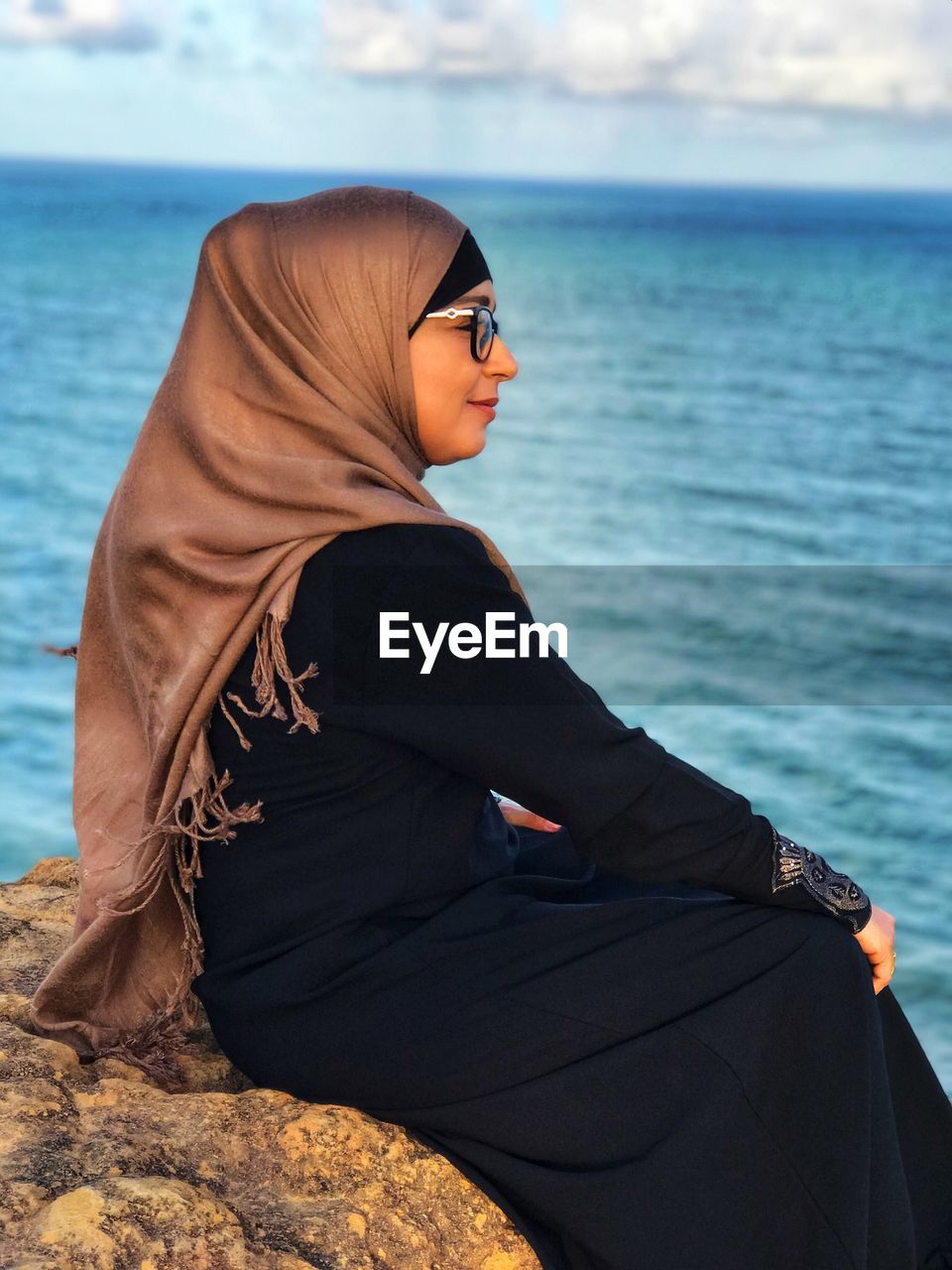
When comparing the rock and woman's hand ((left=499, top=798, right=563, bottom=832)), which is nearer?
the rock

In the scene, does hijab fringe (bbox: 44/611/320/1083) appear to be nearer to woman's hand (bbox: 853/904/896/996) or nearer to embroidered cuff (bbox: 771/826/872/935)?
embroidered cuff (bbox: 771/826/872/935)

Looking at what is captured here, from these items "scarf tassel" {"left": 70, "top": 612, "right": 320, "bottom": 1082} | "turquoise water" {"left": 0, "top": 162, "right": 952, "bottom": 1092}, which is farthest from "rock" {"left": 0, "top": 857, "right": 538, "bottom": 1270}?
"turquoise water" {"left": 0, "top": 162, "right": 952, "bottom": 1092}

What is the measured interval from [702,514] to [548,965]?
1179cm

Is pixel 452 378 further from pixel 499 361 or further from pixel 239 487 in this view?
pixel 239 487

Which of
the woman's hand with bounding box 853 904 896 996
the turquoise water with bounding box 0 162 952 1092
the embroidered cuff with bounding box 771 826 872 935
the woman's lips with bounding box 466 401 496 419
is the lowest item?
the turquoise water with bounding box 0 162 952 1092

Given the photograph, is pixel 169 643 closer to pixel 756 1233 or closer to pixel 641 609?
pixel 756 1233

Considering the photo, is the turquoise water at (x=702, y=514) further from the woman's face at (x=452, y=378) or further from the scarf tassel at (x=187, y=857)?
the woman's face at (x=452, y=378)

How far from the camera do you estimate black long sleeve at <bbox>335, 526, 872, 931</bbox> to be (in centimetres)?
Result: 205

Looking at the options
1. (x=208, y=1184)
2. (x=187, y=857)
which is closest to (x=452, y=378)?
(x=187, y=857)

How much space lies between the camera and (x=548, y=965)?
214cm

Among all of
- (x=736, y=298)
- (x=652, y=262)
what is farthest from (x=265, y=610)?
(x=652, y=262)

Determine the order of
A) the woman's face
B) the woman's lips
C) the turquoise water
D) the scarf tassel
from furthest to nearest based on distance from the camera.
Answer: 1. the turquoise water
2. the woman's lips
3. the woman's face
4. the scarf tassel

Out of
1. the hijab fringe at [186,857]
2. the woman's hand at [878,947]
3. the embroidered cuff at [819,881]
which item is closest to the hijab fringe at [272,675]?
the hijab fringe at [186,857]

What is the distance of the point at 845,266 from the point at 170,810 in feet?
152
